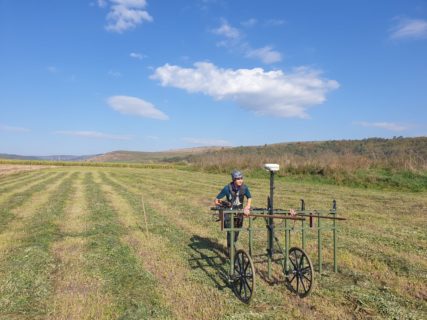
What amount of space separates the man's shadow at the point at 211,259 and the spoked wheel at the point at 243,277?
394 millimetres

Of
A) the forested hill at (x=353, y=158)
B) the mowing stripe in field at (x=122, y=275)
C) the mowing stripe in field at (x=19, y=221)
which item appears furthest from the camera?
the forested hill at (x=353, y=158)

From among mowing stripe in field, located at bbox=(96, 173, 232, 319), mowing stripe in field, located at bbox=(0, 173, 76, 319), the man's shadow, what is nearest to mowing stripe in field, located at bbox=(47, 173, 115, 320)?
mowing stripe in field, located at bbox=(0, 173, 76, 319)

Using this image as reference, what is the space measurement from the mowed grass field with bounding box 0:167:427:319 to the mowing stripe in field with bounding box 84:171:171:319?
0.02 meters

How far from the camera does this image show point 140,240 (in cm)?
1127

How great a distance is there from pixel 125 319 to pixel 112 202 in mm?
14092

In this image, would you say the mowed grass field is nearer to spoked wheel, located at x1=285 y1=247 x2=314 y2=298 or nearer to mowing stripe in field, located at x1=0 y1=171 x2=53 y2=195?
spoked wheel, located at x1=285 y1=247 x2=314 y2=298

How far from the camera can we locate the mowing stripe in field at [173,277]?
631 cm

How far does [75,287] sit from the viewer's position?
7359mm

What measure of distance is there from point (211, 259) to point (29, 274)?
4483 mm

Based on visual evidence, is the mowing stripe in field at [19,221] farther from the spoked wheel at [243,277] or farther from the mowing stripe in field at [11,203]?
the spoked wheel at [243,277]

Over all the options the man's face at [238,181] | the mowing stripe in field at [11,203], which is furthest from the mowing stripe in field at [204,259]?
the mowing stripe in field at [11,203]

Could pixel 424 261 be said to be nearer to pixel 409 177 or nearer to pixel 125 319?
pixel 125 319

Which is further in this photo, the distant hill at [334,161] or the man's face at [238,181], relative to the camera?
the distant hill at [334,161]

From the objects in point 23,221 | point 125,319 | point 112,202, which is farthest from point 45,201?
point 125,319
